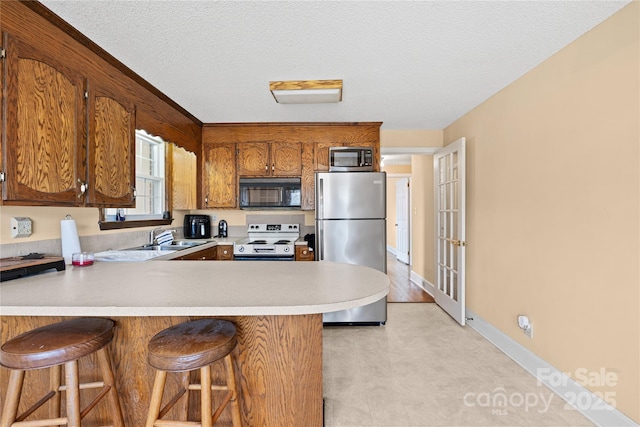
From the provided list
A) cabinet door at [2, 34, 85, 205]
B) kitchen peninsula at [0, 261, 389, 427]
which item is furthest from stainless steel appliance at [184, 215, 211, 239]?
kitchen peninsula at [0, 261, 389, 427]

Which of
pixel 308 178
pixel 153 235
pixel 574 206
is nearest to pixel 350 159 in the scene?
pixel 308 178

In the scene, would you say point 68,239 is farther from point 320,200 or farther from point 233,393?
point 320,200

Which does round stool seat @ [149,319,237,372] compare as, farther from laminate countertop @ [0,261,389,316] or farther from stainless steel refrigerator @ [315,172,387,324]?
stainless steel refrigerator @ [315,172,387,324]

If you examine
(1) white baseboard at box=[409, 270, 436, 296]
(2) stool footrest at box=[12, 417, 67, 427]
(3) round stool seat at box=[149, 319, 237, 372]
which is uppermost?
(3) round stool seat at box=[149, 319, 237, 372]

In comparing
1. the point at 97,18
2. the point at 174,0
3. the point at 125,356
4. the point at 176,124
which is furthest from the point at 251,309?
the point at 176,124

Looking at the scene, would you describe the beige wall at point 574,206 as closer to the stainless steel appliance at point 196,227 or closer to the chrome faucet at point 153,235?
the stainless steel appliance at point 196,227

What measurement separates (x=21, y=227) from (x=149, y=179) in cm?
148

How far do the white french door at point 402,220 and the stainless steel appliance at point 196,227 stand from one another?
14.9 ft

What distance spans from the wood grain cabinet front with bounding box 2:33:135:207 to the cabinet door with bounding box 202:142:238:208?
1.50 metres

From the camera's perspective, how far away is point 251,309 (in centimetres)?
108

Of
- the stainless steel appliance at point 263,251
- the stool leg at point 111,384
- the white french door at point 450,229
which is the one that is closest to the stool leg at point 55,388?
the stool leg at point 111,384

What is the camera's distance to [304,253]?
134 inches

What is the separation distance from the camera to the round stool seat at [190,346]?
1119 millimetres

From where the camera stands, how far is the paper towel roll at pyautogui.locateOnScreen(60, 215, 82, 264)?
1.95m
